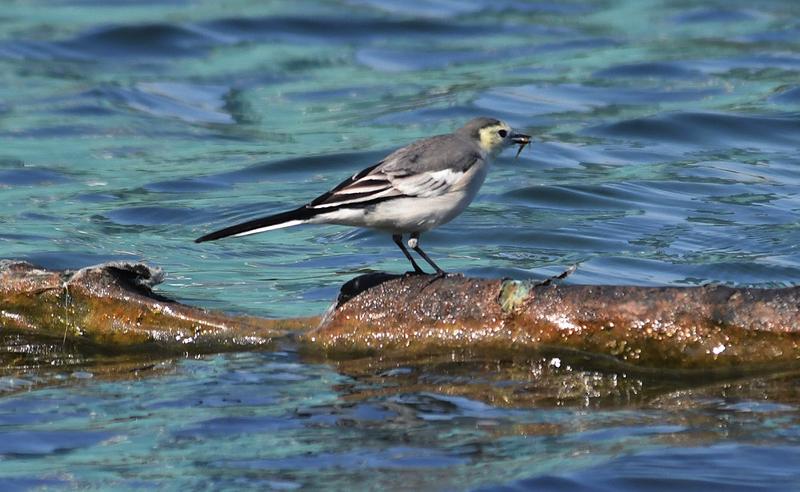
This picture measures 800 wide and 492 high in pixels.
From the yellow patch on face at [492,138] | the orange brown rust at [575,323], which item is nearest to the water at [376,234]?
the orange brown rust at [575,323]

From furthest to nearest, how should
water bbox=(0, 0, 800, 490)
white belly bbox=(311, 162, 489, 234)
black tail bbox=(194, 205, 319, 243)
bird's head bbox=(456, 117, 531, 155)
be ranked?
bird's head bbox=(456, 117, 531, 155) → white belly bbox=(311, 162, 489, 234) → black tail bbox=(194, 205, 319, 243) → water bbox=(0, 0, 800, 490)

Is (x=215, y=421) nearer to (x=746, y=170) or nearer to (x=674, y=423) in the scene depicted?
(x=674, y=423)

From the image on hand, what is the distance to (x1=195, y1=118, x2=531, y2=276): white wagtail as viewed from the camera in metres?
7.66

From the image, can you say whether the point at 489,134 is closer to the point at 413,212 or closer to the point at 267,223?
the point at 413,212

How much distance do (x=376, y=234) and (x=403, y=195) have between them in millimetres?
4696

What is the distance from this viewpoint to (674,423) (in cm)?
652

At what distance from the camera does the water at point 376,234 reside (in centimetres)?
625

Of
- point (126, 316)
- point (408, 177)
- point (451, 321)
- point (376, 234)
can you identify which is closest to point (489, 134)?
point (408, 177)

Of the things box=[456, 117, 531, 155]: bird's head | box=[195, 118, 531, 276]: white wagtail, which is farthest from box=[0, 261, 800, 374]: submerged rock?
box=[456, 117, 531, 155]: bird's head

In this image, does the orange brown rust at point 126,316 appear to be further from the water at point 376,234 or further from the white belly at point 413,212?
the white belly at point 413,212

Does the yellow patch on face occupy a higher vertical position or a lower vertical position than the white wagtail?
higher

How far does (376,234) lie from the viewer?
12.6 meters

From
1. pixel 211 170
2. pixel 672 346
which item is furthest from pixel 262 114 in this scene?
pixel 672 346

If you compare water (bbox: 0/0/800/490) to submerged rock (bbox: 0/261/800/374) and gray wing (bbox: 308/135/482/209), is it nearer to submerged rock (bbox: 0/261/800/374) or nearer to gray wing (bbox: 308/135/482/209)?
submerged rock (bbox: 0/261/800/374)
